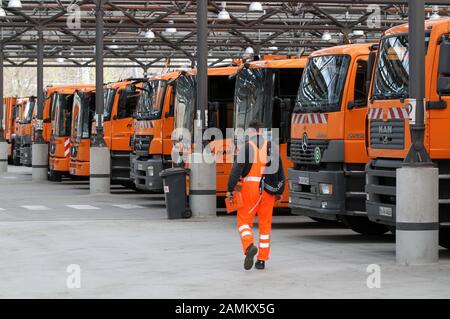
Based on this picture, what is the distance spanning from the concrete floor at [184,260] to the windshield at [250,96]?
1978 millimetres

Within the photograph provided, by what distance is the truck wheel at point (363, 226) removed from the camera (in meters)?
19.1

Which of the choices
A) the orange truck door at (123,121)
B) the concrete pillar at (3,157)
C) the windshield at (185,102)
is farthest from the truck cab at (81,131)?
the concrete pillar at (3,157)

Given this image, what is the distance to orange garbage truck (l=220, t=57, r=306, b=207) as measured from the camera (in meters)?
21.5

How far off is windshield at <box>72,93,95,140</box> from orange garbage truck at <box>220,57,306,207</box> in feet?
44.3

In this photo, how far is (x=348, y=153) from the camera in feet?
59.4

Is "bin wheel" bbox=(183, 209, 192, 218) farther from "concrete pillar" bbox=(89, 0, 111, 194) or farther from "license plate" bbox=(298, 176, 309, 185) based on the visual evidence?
"concrete pillar" bbox=(89, 0, 111, 194)

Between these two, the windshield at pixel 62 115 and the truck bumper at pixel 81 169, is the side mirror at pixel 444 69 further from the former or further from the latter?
the windshield at pixel 62 115

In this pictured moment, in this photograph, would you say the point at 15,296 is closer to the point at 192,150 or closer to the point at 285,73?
the point at 285,73

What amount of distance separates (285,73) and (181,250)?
19.2ft

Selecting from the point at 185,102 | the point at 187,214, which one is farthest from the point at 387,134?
the point at 185,102

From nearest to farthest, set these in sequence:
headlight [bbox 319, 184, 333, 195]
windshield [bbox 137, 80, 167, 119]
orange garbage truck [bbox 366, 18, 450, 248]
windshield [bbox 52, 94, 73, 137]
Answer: orange garbage truck [bbox 366, 18, 450, 248] < headlight [bbox 319, 184, 333, 195] < windshield [bbox 137, 80, 167, 119] < windshield [bbox 52, 94, 73, 137]

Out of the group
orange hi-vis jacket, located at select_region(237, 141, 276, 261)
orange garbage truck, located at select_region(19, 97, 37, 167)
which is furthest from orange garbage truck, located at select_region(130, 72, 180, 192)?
orange garbage truck, located at select_region(19, 97, 37, 167)

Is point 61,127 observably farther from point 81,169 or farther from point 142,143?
point 142,143

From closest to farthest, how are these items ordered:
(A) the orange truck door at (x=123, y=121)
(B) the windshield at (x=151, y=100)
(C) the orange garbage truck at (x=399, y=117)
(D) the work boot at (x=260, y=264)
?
(D) the work boot at (x=260, y=264) < (C) the orange garbage truck at (x=399, y=117) < (B) the windshield at (x=151, y=100) < (A) the orange truck door at (x=123, y=121)
